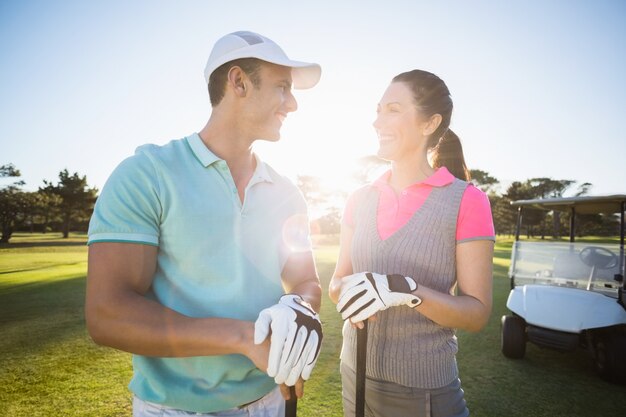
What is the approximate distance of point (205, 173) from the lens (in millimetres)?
1560

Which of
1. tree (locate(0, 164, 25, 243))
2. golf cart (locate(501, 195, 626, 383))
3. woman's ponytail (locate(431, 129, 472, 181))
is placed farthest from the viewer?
tree (locate(0, 164, 25, 243))

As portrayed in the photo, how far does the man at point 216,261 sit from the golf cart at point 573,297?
4.26m

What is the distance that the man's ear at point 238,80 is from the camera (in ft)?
5.69

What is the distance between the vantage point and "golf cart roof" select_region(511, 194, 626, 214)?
5000mm

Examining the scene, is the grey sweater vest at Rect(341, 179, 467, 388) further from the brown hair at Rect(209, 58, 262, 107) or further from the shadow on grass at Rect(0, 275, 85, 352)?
the shadow on grass at Rect(0, 275, 85, 352)

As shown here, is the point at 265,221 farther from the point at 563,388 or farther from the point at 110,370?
the point at 563,388

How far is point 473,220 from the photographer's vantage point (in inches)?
76.0

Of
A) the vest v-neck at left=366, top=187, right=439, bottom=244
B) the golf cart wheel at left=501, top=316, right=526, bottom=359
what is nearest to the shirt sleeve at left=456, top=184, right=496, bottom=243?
the vest v-neck at left=366, top=187, right=439, bottom=244

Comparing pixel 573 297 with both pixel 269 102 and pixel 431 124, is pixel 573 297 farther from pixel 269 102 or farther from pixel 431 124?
pixel 269 102

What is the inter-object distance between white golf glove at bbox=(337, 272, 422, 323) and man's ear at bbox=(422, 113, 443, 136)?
1.03 meters

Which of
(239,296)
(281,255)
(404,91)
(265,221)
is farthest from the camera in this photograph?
(404,91)

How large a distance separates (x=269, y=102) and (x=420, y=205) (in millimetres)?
1055

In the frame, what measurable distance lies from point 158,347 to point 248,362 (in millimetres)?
445

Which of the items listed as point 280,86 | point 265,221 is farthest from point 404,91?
point 265,221
